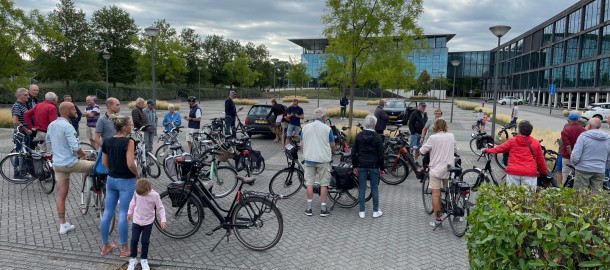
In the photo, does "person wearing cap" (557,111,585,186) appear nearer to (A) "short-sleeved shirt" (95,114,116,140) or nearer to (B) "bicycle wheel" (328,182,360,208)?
(B) "bicycle wheel" (328,182,360,208)

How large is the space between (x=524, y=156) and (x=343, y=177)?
2.79 meters

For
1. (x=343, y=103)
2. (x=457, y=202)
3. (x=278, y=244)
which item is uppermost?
(x=343, y=103)

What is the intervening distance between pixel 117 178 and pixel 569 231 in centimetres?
440

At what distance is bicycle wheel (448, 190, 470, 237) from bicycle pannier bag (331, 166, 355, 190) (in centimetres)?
177

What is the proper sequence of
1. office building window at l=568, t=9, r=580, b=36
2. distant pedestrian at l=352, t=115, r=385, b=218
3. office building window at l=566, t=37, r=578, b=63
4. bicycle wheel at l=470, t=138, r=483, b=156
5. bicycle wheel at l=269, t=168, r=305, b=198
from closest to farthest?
distant pedestrian at l=352, t=115, r=385, b=218, bicycle wheel at l=269, t=168, r=305, b=198, bicycle wheel at l=470, t=138, r=483, b=156, office building window at l=568, t=9, r=580, b=36, office building window at l=566, t=37, r=578, b=63

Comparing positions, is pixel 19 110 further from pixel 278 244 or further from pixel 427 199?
pixel 427 199

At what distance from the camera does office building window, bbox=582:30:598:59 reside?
49.4 m

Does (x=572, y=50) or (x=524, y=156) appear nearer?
(x=524, y=156)

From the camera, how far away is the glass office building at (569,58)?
47.4 m

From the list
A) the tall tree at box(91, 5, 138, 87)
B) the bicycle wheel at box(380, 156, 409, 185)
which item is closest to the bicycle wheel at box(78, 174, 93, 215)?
the bicycle wheel at box(380, 156, 409, 185)

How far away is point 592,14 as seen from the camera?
49.8 meters

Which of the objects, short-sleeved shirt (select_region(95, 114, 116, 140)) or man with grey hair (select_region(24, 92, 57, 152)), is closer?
short-sleeved shirt (select_region(95, 114, 116, 140))

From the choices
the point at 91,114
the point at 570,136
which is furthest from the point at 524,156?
the point at 91,114

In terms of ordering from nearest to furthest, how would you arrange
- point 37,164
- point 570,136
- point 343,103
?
point 570,136 → point 37,164 → point 343,103
